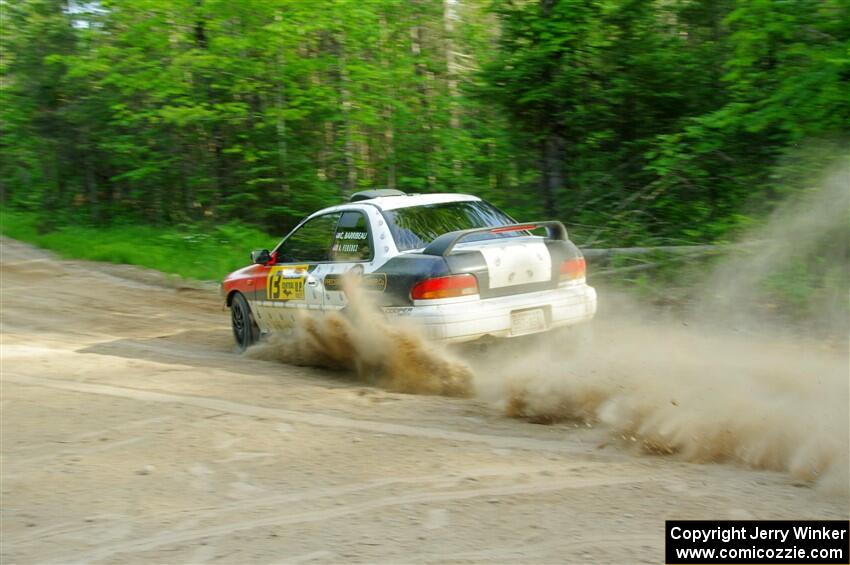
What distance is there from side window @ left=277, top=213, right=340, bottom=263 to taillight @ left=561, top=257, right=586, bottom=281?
2241 millimetres

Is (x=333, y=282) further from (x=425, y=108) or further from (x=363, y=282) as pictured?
(x=425, y=108)

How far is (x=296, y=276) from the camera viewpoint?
27.4 ft

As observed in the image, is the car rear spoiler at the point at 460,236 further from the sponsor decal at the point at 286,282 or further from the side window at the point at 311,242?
the sponsor decal at the point at 286,282

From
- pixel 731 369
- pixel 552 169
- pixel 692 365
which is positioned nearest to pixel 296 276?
pixel 692 365

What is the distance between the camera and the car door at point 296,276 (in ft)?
26.6

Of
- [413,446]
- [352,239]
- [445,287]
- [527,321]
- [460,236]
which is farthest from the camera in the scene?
[352,239]

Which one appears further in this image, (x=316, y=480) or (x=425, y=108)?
(x=425, y=108)

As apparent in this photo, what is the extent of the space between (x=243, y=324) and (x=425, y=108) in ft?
32.1

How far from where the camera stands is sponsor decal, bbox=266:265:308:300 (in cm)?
829

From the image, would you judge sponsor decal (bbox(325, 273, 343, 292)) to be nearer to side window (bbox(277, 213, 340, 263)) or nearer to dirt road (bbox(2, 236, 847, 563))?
side window (bbox(277, 213, 340, 263))

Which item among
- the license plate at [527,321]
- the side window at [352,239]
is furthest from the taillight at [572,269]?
the side window at [352,239]

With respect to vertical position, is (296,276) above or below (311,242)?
below

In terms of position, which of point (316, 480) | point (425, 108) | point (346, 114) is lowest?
point (316, 480)

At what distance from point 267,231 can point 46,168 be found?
712 centimetres
